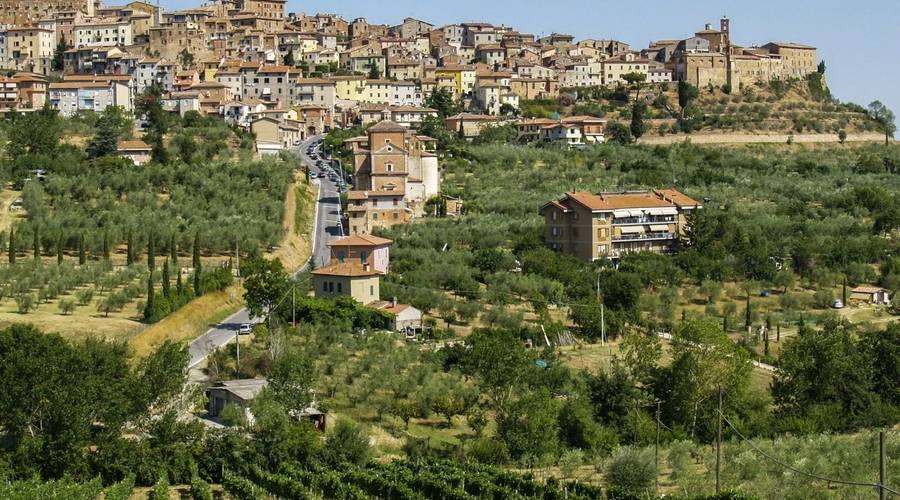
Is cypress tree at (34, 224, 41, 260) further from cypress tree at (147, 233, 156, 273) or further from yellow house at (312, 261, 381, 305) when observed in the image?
yellow house at (312, 261, 381, 305)

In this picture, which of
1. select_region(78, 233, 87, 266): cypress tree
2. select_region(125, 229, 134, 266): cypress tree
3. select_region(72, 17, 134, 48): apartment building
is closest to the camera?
select_region(78, 233, 87, 266): cypress tree

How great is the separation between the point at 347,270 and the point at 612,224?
14138 millimetres

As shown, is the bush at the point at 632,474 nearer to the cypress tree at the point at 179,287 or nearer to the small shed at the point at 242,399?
the small shed at the point at 242,399

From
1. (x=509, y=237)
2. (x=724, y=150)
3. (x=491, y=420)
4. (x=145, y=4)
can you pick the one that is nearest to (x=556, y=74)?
(x=724, y=150)

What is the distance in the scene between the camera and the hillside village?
8112 centimetres

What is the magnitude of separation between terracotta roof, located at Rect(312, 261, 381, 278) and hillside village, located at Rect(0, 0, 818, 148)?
29.9 meters

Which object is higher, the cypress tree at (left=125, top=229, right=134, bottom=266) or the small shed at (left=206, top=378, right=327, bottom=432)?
the cypress tree at (left=125, top=229, right=134, bottom=266)

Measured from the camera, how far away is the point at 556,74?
95.6 metres

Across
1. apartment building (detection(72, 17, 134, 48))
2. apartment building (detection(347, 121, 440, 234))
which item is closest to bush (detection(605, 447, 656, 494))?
apartment building (detection(347, 121, 440, 234))

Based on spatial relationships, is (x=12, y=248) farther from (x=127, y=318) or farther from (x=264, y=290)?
(x=264, y=290)

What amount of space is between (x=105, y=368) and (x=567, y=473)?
10.2m

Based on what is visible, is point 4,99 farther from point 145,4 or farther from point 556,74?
point 556,74

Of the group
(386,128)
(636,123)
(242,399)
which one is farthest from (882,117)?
(242,399)

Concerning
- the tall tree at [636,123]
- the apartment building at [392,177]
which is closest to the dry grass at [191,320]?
the apartment building at [392,177]
